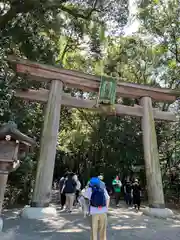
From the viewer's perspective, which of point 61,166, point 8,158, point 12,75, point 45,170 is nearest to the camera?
point 8,158

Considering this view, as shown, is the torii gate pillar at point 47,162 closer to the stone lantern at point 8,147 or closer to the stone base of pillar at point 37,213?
the stone base of pillar at point 37,213

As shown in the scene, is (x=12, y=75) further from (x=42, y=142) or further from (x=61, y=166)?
(x=61, y=166)

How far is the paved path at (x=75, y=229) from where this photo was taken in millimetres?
4961

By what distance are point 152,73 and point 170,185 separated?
25.5 ft

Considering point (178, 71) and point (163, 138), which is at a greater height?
point (178, 71)

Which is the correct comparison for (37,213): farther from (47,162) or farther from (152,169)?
(152,169)

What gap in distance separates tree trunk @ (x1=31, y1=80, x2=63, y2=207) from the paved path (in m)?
0.77

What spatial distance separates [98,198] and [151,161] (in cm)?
500

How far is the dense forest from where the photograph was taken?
28.5ft

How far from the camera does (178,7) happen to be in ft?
37.3

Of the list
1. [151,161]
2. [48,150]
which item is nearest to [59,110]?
[48,150]

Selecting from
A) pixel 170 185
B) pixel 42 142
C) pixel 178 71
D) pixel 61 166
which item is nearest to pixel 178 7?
pixel 178 71

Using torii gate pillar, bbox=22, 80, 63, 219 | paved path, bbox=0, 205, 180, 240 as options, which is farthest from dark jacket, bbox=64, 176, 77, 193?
paved path, bbox=0, 205, 180, 240

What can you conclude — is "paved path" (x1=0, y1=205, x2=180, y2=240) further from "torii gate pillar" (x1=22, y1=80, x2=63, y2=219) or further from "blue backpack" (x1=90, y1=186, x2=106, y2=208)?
"blue backpack" (x1=90, y1=186, x2=106, y2=208)
